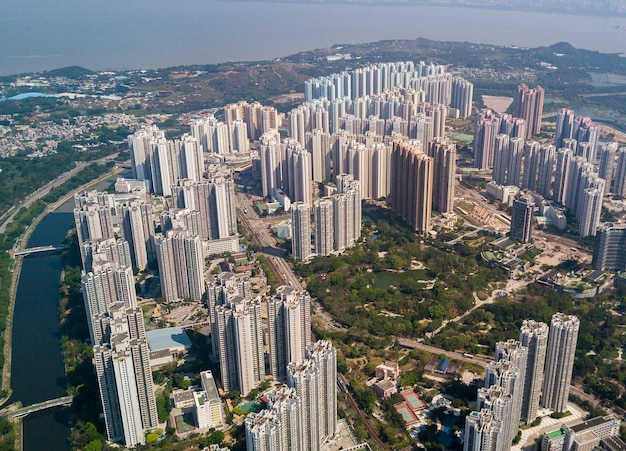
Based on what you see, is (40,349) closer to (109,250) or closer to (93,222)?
(109,250)

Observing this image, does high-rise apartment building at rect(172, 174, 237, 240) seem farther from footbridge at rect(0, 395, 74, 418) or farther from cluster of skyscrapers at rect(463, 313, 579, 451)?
cluster of skyscrapers at rect(463, 313, 579, 451)

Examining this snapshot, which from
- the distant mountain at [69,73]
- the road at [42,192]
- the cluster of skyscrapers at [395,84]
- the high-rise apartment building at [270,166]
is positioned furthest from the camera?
the distant mountain at [69,73]

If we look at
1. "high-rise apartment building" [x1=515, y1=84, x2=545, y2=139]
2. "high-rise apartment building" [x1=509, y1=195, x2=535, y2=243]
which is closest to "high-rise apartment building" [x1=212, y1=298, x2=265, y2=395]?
"high-rise apartment building" [x1=509, y1=195, x2=535, y2=243]

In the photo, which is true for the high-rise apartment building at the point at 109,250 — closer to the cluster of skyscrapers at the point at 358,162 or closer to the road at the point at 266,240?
the road at the point at 266,240

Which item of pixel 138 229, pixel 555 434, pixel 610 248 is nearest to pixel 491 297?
pixel 610 248

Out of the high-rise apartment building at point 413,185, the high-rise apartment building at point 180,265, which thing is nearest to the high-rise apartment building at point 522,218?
the high-rise apartment building at point 413,185

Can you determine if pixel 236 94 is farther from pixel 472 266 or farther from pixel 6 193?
pixel 472 266
